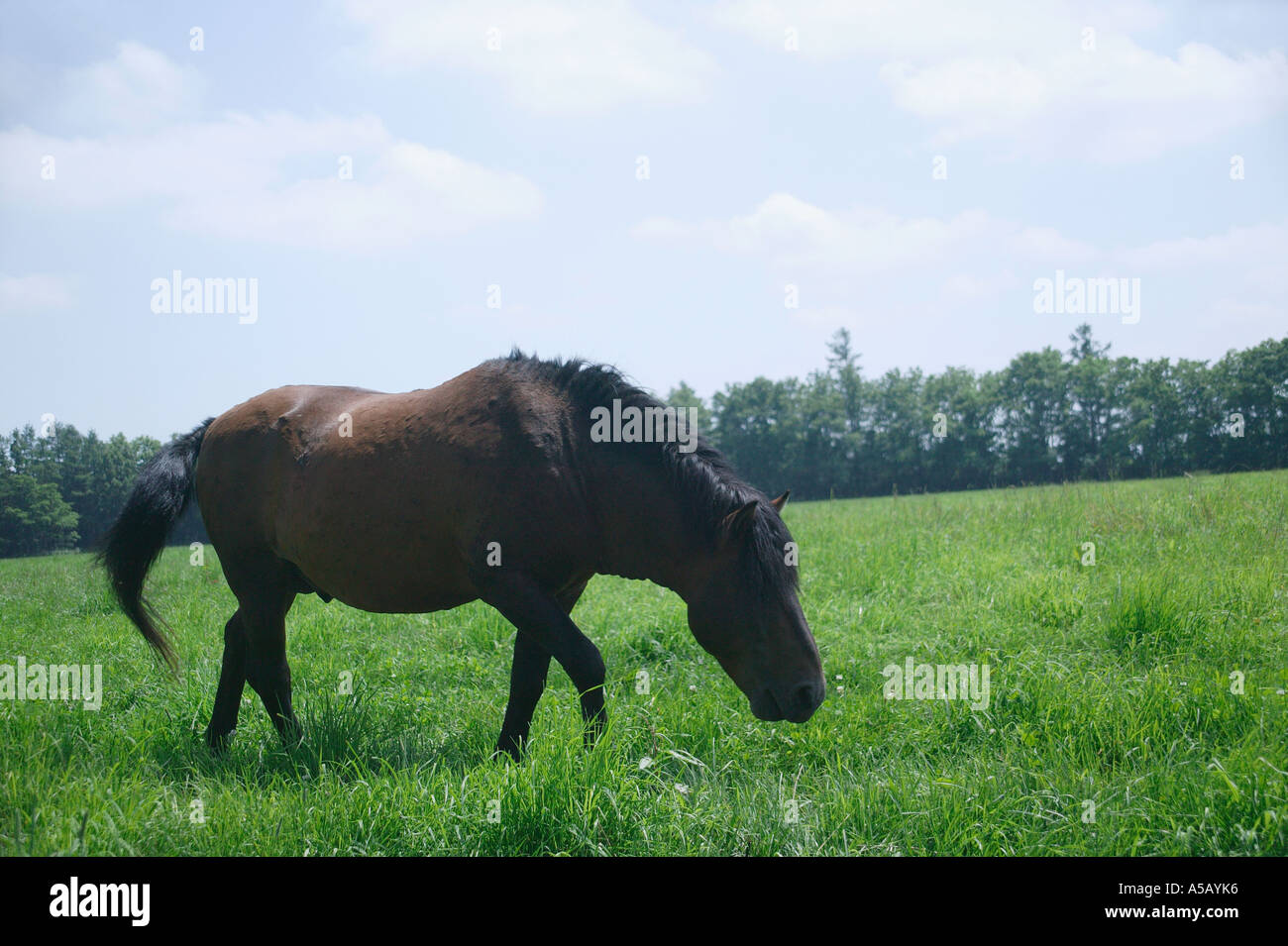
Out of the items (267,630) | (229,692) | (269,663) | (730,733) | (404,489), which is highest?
(404,489)

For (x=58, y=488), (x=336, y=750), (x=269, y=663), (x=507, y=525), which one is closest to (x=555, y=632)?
(x=507, y=525)

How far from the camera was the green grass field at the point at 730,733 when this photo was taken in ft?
9.46

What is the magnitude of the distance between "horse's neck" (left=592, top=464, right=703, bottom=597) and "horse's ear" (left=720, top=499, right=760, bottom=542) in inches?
7.8

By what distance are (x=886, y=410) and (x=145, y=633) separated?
74312mm

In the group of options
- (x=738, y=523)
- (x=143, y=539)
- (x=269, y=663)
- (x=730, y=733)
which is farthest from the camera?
(x=143, y=539)

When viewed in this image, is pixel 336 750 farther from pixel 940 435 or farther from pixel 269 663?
pixel 940 435

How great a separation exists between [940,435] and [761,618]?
6.11 meters

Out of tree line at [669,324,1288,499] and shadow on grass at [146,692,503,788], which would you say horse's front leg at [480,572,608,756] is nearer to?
shadow on grass at [146,692,503,788]

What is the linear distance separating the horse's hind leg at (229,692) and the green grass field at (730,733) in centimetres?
15

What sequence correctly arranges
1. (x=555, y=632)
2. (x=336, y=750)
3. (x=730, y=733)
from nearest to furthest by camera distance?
(x=555, y=632), (x=336, y=750), (x=730, y=733)

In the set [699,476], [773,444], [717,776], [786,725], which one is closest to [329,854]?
[717,776]

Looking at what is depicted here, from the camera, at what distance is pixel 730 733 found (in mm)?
4324
